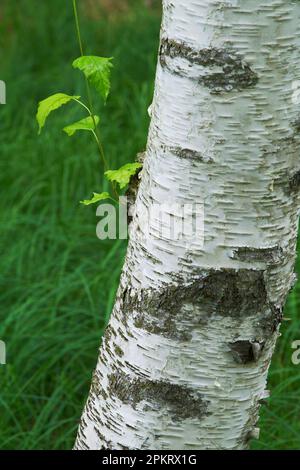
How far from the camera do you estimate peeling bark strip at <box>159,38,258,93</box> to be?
1.00 meters

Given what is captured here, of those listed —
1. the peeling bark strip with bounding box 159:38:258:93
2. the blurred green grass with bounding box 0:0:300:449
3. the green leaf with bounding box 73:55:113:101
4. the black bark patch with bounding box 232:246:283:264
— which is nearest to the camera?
the peeling bark strip with bounding box 159:38:258:93

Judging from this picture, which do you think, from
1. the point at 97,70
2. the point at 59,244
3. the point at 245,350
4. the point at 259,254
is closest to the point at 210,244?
the point at 259,254

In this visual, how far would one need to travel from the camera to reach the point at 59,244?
103 inches

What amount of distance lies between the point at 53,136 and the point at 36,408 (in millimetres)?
1309

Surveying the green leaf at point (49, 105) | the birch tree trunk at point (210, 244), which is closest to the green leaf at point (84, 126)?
the green leaf at point (49, 105)

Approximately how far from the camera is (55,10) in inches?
160

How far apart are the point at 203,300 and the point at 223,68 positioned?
340 mm

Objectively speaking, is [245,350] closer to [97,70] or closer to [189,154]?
[189,154]

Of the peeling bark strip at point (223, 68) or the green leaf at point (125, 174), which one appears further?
the green leaf at point (125, 174)

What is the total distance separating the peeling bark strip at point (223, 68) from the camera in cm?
100

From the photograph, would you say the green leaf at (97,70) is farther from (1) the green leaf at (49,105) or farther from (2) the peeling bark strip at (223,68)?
(2) the peeling bark strip at (223,68)

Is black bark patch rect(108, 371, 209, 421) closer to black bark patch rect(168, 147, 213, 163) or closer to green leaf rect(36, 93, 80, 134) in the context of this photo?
black bark patch rect(168, 147, 213, 163)

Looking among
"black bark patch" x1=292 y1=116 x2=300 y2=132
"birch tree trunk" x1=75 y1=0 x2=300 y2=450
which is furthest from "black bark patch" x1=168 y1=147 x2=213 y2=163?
"black bark patch" x1=292 y1=116 x2=300 y2=132

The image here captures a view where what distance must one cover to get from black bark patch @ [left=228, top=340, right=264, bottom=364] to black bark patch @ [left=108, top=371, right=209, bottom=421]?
0.09 meters
